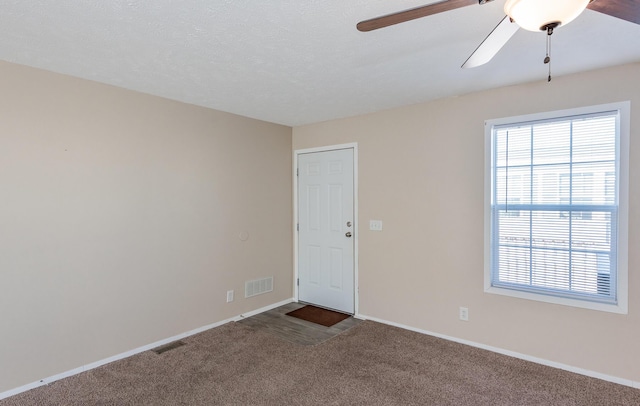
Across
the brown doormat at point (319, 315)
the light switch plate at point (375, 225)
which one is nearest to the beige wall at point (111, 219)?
the brown doormat at point (319, 315)

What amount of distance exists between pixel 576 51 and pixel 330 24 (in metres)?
1.68

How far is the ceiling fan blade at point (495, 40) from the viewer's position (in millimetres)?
1414

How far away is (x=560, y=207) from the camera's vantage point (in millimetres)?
2723

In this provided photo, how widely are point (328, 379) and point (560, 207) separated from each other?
2291 mm

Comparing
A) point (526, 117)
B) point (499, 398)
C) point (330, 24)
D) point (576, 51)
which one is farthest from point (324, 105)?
point (499, 398)

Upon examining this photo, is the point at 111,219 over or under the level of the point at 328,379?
over

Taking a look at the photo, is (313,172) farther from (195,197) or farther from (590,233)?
(590,233)

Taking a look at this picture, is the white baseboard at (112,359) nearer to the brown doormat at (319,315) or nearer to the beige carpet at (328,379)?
the beige carpet at (328,379)

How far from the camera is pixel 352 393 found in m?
2.44

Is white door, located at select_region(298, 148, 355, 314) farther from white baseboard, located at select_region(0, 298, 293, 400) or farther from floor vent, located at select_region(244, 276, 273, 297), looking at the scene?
white baseboard, located at select_region(0, 298, 293, 400)

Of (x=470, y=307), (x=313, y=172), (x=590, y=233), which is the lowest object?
(x=470, y=307)

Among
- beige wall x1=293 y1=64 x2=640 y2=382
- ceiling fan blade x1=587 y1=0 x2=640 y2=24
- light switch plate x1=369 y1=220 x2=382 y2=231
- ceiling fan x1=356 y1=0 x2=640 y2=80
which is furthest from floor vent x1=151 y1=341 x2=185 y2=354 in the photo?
ceiling fan blade x1=587 y1=0 x2=640 y2=24

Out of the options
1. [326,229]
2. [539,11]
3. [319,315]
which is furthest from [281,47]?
[319,315]

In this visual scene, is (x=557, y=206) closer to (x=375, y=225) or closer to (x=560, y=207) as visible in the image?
(x=560, y=207)
